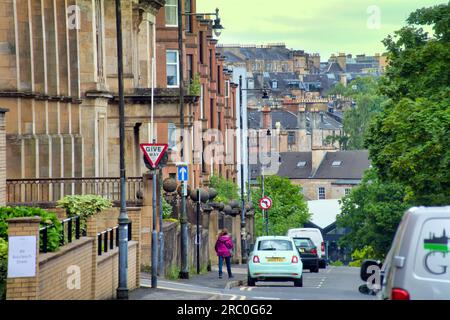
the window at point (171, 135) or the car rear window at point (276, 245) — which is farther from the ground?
the window at point (171, 135)

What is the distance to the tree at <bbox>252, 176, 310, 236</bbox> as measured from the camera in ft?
403

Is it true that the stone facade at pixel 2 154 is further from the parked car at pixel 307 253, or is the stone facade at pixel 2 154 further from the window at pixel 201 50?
the window at pixel 201 50

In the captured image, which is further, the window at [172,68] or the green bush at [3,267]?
the window at [172,68]

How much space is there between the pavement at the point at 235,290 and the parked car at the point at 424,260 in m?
15.6

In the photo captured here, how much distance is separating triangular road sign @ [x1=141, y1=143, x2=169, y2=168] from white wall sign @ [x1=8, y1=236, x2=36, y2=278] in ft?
43.0

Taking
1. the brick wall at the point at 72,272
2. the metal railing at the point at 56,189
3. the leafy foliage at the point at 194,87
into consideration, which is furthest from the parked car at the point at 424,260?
the leafy foliage at the point at 194,87

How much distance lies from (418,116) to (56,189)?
11.1m

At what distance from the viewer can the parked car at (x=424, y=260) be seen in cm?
1504

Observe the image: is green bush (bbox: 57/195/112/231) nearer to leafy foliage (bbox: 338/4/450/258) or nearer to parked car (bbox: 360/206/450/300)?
leafy foliage (bbox: 338/4/450/258)

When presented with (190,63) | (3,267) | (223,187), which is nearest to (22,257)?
(3,267)

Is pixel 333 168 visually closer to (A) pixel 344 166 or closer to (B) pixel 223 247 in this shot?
(A) pixel 344 166

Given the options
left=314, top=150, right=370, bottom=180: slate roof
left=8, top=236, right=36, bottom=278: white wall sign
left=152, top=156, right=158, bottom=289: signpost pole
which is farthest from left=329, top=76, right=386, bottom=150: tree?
left=8, top=236, right=36, bottom=278: white wall sign
